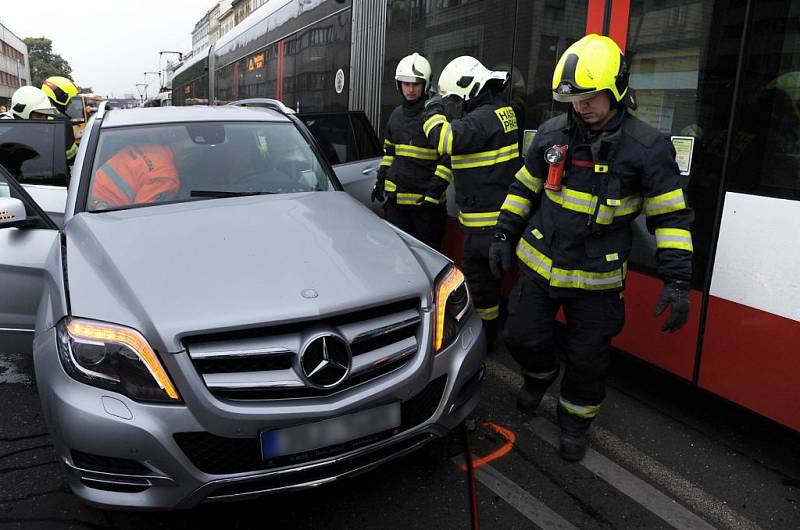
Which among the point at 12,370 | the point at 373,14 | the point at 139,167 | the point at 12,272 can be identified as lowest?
the point at 12,370

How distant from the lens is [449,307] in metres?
2.54

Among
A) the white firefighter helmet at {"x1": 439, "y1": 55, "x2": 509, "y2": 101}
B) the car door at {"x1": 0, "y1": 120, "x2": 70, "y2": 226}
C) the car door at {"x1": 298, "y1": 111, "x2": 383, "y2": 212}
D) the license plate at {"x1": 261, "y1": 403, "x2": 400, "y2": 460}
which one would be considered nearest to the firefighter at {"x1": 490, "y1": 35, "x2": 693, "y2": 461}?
the white firefighter helmet at {"x1": 439, "y1": 55, "x2": 509, "y2": 101}

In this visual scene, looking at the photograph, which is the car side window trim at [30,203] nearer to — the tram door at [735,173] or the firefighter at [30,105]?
the firefighter at [30,105]

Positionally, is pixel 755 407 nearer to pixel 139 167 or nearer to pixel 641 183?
pixel 641 183

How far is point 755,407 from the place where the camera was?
9.27 feet

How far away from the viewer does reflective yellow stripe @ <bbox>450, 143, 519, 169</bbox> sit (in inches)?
151

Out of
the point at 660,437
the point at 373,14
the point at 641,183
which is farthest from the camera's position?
the point at 373,14

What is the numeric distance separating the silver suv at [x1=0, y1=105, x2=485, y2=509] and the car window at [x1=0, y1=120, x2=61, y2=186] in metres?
1.64

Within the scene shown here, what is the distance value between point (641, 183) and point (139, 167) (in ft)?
8.21

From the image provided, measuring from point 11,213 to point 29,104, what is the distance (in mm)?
3578

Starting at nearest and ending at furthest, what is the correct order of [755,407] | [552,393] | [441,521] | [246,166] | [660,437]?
1. [441,521]
2. [755,407]
3. [660,437]
4. [246,166]
5. [552,393]

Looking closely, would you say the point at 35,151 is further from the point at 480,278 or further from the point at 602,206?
the point at 602,206

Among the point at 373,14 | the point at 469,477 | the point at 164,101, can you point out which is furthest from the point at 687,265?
the point at 164,101

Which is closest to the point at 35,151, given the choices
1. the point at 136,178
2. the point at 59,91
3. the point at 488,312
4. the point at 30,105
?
the point at 136,178
